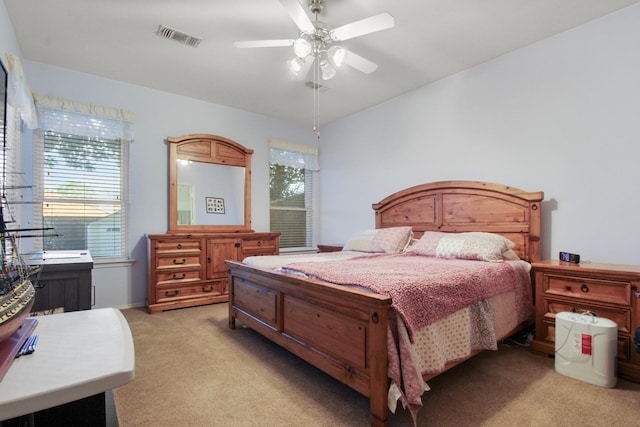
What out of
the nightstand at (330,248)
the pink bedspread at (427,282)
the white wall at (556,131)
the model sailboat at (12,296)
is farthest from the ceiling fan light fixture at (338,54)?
the nightstand at (330,248)

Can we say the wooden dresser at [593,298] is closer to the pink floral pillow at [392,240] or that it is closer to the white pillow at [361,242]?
the pink floral pillow at [392,240]

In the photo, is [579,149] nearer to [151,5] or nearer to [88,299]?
[151,5]

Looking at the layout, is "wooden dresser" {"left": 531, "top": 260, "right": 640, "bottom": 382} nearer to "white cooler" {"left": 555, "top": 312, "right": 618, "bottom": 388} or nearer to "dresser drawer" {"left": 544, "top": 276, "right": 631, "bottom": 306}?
"dresser drawer" {"left": 544, "top": 276, "right": 631, "bottom": 306}

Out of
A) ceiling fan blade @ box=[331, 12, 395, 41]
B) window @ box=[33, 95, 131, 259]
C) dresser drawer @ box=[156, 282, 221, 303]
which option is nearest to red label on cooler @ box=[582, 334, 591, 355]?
ceiling fan blade @ box=[331, 12, 395, 41]

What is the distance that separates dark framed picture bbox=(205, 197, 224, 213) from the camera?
14.4 feet

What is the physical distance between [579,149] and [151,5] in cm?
363

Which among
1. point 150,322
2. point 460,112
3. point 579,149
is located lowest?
point 150,322

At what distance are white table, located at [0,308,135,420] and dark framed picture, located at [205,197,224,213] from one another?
359 cm

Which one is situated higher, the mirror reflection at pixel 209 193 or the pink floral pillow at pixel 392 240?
the mirror reflection at pixel 209 193

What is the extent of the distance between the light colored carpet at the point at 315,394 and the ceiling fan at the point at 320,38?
2246 mm

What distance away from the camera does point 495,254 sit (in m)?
2.72

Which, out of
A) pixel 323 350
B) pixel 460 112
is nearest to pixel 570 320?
pixel 323 350

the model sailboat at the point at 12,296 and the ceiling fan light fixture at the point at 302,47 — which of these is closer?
the model sailboat at the point at 12,296

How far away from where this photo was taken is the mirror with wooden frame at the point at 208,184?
413cm
